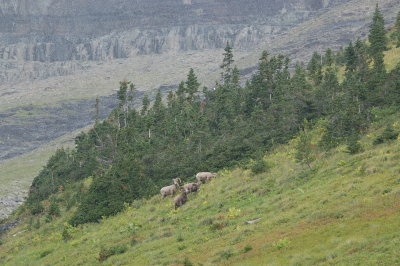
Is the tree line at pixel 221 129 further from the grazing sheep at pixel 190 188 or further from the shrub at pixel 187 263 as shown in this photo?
the shrub at pixel 187 263

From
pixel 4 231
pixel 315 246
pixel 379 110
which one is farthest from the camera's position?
pixel 4 231

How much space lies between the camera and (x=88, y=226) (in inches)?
2041

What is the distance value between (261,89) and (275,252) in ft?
238

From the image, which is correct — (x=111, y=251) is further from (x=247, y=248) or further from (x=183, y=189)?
(x=183, y=189)

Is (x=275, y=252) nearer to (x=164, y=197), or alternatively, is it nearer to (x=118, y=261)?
(x=118, y=261)

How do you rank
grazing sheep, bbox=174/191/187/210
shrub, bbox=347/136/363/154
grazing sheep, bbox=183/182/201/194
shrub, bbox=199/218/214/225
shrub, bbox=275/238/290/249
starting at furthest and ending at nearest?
grazing sheep, bbox=183/182/201/194, grazing sheep, bbox=174/191/187/210, shrub, bbox=347/136/363/154, shrub, bbox=199/218/214/225, shrub, bbox=275/238/290/249

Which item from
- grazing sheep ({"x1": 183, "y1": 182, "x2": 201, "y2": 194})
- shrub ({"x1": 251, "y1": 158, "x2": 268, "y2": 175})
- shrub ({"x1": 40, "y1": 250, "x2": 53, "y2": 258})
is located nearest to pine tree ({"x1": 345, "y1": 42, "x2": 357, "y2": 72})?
shrub ({"x1": 251, "y1": 158, "x2": 268, "y2": 175})

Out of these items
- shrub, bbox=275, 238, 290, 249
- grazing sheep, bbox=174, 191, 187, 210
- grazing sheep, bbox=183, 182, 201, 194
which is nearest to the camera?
shrub, bbox=275, 238, 290, 249

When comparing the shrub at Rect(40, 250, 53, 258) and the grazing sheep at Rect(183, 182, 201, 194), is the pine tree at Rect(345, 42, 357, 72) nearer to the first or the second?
the grazing sheep at Rect(183, 182, 201, 194)

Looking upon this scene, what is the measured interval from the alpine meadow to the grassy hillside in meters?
0.11

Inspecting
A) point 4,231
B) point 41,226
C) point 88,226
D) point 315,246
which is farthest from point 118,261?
point 4,231

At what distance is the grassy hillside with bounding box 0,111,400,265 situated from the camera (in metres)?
23.3

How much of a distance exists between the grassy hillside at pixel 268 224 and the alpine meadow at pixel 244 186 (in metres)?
0.11

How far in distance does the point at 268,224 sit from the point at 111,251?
1173 cm
